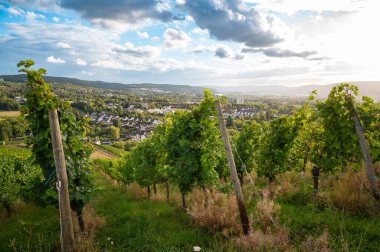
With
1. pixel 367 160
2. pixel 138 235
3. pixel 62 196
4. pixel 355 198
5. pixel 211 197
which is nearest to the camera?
pixel 62 196

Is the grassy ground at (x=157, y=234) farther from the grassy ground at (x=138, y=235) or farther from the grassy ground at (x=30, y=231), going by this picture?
the grassy ground at (x=30, y=231)

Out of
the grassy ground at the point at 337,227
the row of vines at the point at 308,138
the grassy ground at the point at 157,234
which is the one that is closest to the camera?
the grassy ground at the point at 337,227

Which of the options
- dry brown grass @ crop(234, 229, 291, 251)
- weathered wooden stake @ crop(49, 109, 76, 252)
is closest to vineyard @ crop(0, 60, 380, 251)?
dry brown grass @ crop(234, 229, 291, 251)

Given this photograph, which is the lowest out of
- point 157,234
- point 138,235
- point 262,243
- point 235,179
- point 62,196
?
point 138,235

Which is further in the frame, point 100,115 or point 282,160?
point 100,115

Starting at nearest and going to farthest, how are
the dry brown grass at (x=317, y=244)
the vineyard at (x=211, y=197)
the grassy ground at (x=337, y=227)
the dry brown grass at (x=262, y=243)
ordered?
the dry brown grass at (x=317, y=244) → the dry brown grass at (x=262, y=243) → the grassy ground at (x=337, y=227) → the vineyard at (x=211, y=197)

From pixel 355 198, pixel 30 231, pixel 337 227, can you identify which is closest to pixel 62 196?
pixel 30 231

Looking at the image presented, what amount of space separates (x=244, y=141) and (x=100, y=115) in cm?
13200

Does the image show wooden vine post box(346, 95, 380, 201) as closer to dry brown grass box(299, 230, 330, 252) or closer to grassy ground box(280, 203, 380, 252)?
grassy ground box(280, 203, 380, 252)

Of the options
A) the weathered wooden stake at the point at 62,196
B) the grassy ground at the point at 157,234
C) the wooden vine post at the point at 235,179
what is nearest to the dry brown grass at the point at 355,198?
the wooden vine post at the point at 235,179

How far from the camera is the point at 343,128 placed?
8.45 metres

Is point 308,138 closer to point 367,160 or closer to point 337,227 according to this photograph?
point 367,160

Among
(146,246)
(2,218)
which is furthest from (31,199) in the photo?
(2,218)

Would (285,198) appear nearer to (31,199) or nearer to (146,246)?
(146,246)
